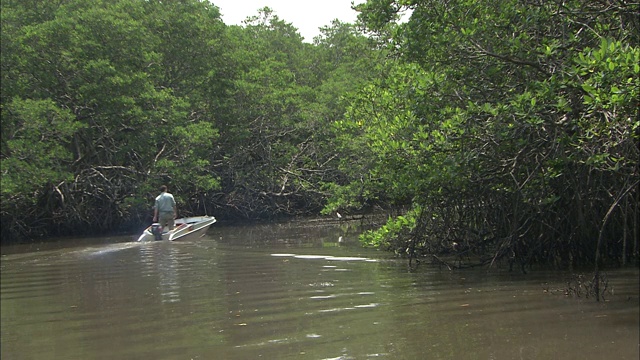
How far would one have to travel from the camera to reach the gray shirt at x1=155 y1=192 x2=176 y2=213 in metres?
14.6

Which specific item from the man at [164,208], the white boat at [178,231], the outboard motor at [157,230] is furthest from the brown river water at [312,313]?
the man at [164,208]

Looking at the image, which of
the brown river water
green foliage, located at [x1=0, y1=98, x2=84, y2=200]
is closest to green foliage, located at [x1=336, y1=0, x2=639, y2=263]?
the brown river water

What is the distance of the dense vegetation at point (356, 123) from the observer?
6.54 meters

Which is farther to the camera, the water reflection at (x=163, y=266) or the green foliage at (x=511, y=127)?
the water reflection at (x=163, y=266)

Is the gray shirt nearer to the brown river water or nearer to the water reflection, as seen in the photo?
the water reflection

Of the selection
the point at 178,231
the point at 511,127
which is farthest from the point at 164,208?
the point at 511,127

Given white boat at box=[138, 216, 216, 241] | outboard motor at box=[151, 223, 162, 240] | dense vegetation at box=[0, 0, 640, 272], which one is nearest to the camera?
dense vegetation at box=[0, 0, 640, 272]

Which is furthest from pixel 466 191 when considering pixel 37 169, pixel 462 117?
pixel 37 169

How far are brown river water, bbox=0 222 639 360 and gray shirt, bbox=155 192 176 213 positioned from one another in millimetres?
4654

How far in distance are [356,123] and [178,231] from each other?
6094 millimetres

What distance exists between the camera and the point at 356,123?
9.69 meters

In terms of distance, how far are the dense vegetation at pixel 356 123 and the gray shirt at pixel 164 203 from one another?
3.19 m

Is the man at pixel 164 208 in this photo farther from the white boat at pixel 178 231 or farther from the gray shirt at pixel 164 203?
the white boat at pixel 178 231

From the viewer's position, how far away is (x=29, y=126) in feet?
52.9
